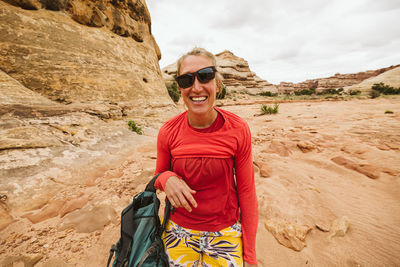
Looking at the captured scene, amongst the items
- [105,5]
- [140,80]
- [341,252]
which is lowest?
[341,252]

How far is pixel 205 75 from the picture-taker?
4.58 feet

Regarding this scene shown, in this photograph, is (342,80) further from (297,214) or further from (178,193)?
(178,193)

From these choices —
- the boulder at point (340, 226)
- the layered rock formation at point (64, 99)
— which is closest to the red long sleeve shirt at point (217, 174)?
the boulder at point (340, 226)

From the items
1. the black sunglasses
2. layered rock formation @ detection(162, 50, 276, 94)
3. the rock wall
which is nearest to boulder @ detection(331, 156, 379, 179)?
the black sunglasses

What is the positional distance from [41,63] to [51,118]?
9.63ft

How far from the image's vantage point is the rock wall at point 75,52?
537 cm

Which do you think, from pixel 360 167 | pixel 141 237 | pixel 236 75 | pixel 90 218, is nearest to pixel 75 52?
pixel 90 218

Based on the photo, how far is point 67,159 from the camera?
3.47m

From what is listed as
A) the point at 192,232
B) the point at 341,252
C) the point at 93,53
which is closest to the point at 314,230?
the point at 341,252

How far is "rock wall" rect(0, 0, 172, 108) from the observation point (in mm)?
5367

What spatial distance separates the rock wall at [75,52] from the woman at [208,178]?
22.0 feet

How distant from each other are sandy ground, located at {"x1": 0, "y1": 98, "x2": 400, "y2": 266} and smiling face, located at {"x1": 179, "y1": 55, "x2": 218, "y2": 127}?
1676 mm

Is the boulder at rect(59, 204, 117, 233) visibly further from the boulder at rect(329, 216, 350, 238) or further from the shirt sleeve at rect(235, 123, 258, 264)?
the boulder at rect(329, 216, 350, 238)

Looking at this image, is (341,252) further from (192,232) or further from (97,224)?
(97,224)
